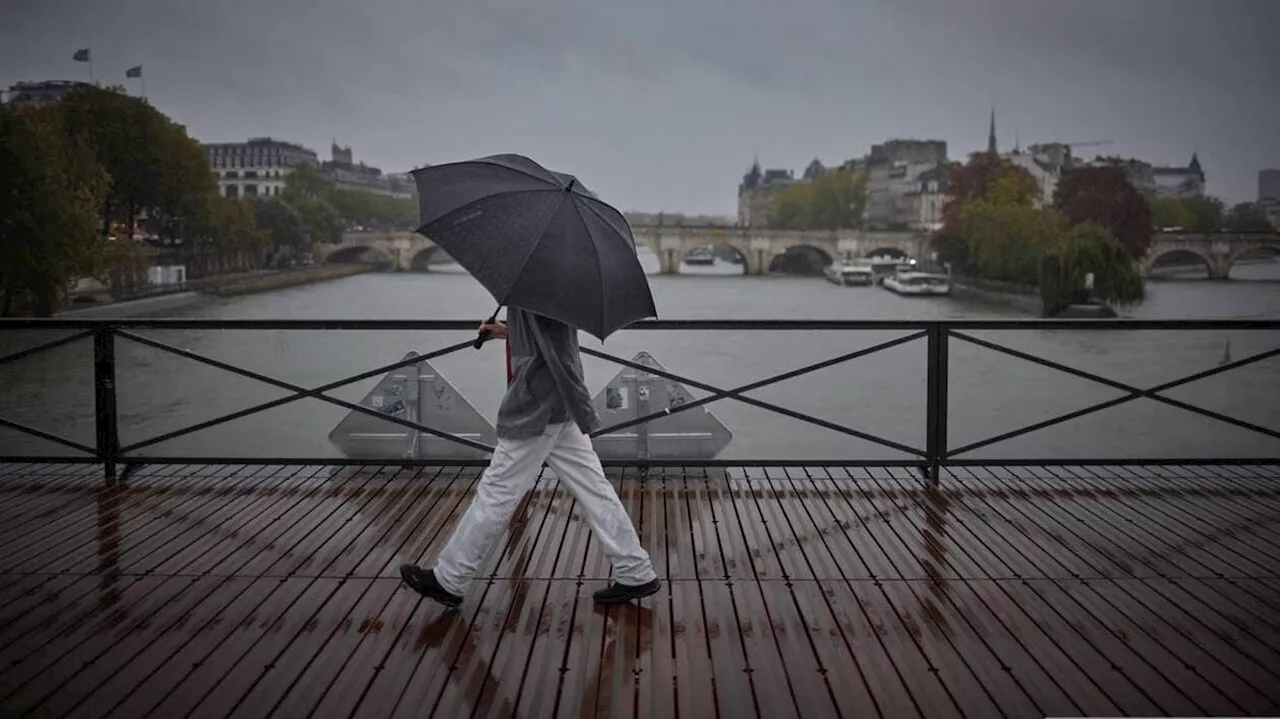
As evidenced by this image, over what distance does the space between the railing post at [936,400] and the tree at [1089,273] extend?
33843 millimetres

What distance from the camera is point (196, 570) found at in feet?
13.0

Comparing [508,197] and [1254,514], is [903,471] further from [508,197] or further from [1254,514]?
[508,197]

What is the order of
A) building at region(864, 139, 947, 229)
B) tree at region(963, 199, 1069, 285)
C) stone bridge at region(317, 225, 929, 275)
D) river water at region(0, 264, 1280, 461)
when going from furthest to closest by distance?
building at region(864, 139, 947, 229)
stone bridge at region(317, 225, 929, 275)
tree at region(963, 199, 1069, 285)
river water at region(0, 264, 1280, 461)

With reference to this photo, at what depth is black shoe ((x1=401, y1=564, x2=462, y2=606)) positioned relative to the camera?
3572 mm

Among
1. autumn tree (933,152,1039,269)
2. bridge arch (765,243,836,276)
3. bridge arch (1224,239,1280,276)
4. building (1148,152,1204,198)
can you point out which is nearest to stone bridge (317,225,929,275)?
bridge arch (765,243,836,276)

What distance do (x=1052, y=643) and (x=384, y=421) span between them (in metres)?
3.41

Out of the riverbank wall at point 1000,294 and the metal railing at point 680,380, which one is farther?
Result: the riverbank wall at point 1000,294

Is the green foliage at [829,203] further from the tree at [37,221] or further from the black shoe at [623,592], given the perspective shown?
the black shoe at [623,592]

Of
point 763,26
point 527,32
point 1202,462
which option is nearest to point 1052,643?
point 1202,462

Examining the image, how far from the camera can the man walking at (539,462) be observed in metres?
3.46

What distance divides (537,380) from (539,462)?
0.26 metres

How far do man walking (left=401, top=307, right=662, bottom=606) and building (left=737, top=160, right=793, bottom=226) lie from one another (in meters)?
121

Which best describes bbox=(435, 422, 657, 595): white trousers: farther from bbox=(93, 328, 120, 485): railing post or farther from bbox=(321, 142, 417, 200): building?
bbox=(321, 142, 417, 200): building

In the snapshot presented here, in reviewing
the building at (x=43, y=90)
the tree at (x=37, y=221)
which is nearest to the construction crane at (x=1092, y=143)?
Result: the building at (x=43, y=90)
